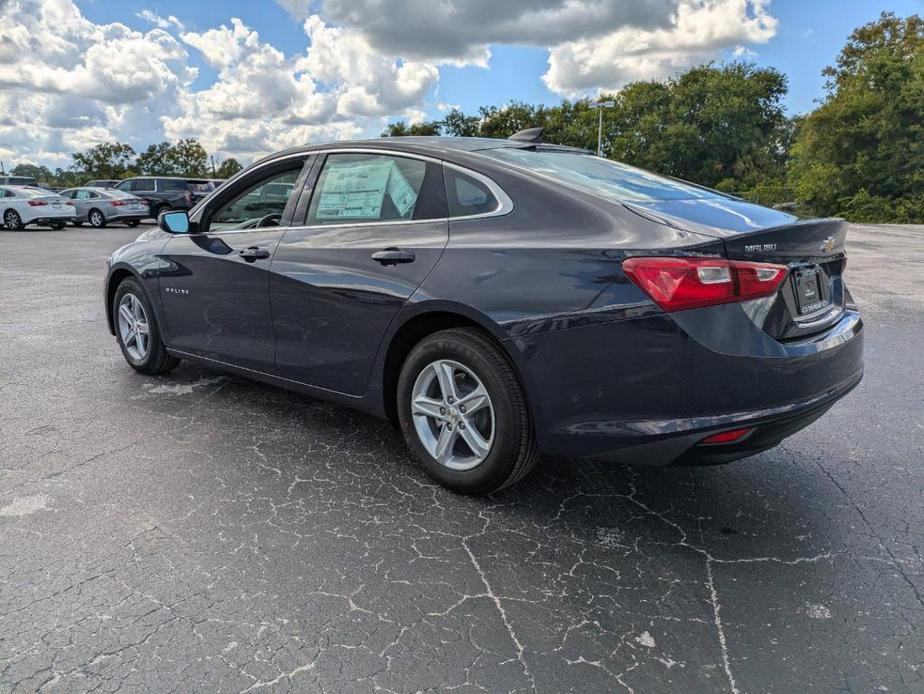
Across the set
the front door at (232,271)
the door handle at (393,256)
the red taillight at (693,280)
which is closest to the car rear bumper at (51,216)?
the front door at (232,271)

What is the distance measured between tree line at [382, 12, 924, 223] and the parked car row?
2123 centimetres

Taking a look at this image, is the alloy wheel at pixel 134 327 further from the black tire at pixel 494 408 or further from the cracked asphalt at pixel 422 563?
the black tire at pixel 494 408

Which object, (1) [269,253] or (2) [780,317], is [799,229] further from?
(1) [269,253]

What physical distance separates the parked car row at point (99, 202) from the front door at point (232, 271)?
18.8 metres

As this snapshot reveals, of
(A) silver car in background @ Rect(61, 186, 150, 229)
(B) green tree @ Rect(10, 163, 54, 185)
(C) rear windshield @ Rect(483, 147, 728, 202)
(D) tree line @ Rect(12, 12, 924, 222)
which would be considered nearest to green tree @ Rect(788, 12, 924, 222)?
(D) tree line @ Rect(12, 12, 924, 222)

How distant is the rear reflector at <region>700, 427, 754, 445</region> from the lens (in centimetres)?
267

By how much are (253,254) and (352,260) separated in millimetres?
822

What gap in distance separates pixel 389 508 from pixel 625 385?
3.94 ft

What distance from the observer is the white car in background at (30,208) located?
73.7 ft

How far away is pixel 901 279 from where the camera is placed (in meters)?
10.7

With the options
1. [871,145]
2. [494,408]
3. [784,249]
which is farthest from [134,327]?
[871,145]

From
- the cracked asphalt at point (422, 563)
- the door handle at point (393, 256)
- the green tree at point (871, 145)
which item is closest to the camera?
the cracked asphalt at point (422, 563)

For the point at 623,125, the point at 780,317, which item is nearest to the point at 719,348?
the point at 780,317

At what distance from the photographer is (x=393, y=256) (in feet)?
11.1
